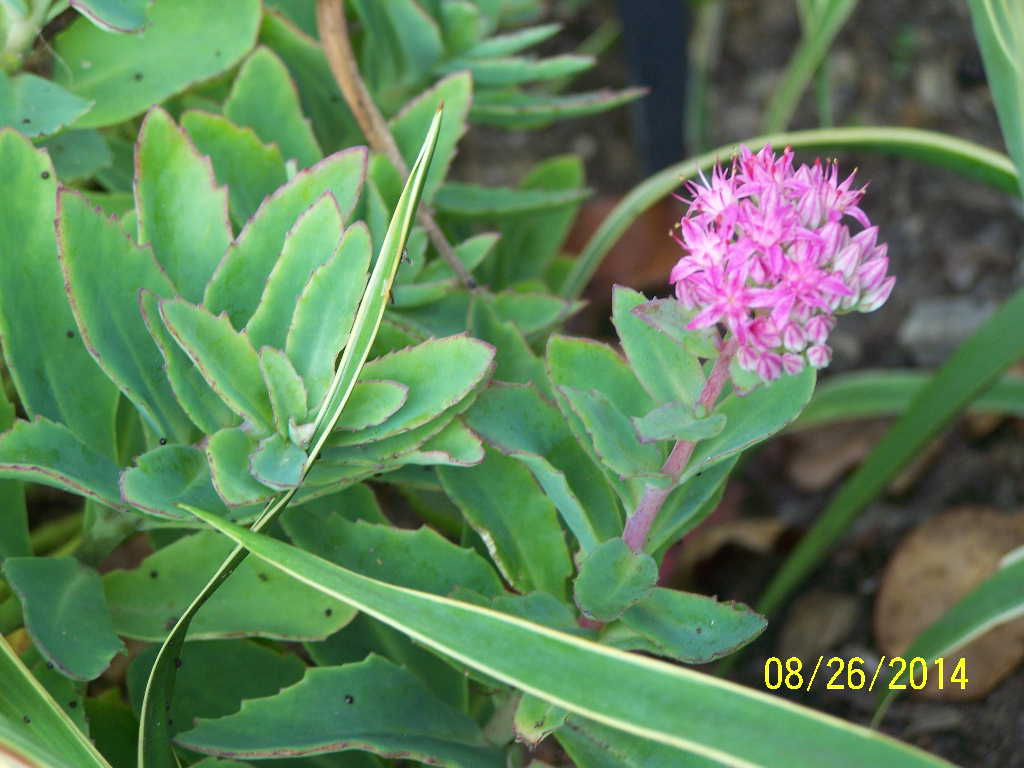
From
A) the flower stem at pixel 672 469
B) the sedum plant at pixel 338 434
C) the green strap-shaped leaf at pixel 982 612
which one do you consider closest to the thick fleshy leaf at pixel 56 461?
the sedum plant at pixel 338 434

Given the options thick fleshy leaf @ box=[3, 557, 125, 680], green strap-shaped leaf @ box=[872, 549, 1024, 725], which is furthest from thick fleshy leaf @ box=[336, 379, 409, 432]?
green strap-shaped leaf @ box=[872, 549, 1024, 725]

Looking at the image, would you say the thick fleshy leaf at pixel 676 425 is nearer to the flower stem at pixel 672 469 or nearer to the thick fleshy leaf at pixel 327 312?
the flower stem at pixel 672 469

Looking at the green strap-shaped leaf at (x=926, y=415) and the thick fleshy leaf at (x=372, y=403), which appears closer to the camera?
the thick fleshy leaf at (x=372, y=403)

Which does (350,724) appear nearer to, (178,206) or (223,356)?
(223,356)

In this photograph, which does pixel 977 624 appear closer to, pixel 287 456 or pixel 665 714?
pixel 665 714

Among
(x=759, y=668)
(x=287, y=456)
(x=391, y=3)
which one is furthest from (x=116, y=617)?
(x=759, y=668)

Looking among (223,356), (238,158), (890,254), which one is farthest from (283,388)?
(890,254)
